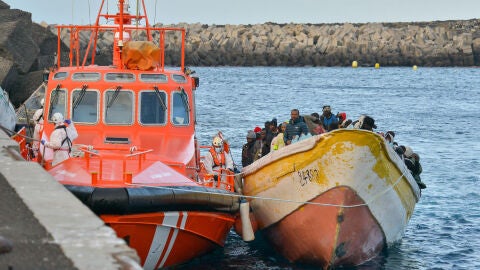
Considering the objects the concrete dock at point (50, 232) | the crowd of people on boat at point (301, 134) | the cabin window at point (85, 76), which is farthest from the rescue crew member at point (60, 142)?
the concrete dock at point (50, 232)

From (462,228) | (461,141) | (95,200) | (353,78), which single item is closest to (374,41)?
(353,78)

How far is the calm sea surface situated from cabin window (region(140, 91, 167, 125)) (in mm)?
2047

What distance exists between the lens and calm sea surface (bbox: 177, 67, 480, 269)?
14.2m

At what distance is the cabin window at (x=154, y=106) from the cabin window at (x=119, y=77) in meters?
0.34

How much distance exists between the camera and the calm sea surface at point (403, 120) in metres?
14.2

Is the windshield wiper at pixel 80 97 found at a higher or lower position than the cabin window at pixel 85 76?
lower

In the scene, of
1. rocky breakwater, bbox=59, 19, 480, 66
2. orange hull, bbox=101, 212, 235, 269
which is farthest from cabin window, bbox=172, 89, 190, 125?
rocky breakwater, bbox=59, 19, 480, 66

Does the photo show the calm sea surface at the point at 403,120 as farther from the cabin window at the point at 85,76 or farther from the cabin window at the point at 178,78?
the cabin window at the point at 85,76

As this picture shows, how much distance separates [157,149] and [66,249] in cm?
660

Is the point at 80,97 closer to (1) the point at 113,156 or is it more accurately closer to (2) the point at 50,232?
(1) the point at 113,156

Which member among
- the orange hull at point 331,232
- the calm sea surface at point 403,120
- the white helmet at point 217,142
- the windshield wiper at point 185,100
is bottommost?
the calm sea surface at point 403,120

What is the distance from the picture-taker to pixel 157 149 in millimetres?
12328

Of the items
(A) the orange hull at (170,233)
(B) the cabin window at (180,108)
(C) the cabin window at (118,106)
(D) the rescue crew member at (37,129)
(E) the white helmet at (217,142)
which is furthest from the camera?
(E) the white helmet at (217,142)

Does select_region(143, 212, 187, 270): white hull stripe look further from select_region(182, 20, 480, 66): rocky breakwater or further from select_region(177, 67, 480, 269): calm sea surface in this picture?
select_region(182, 20, 480, 66): rocky breakwater
